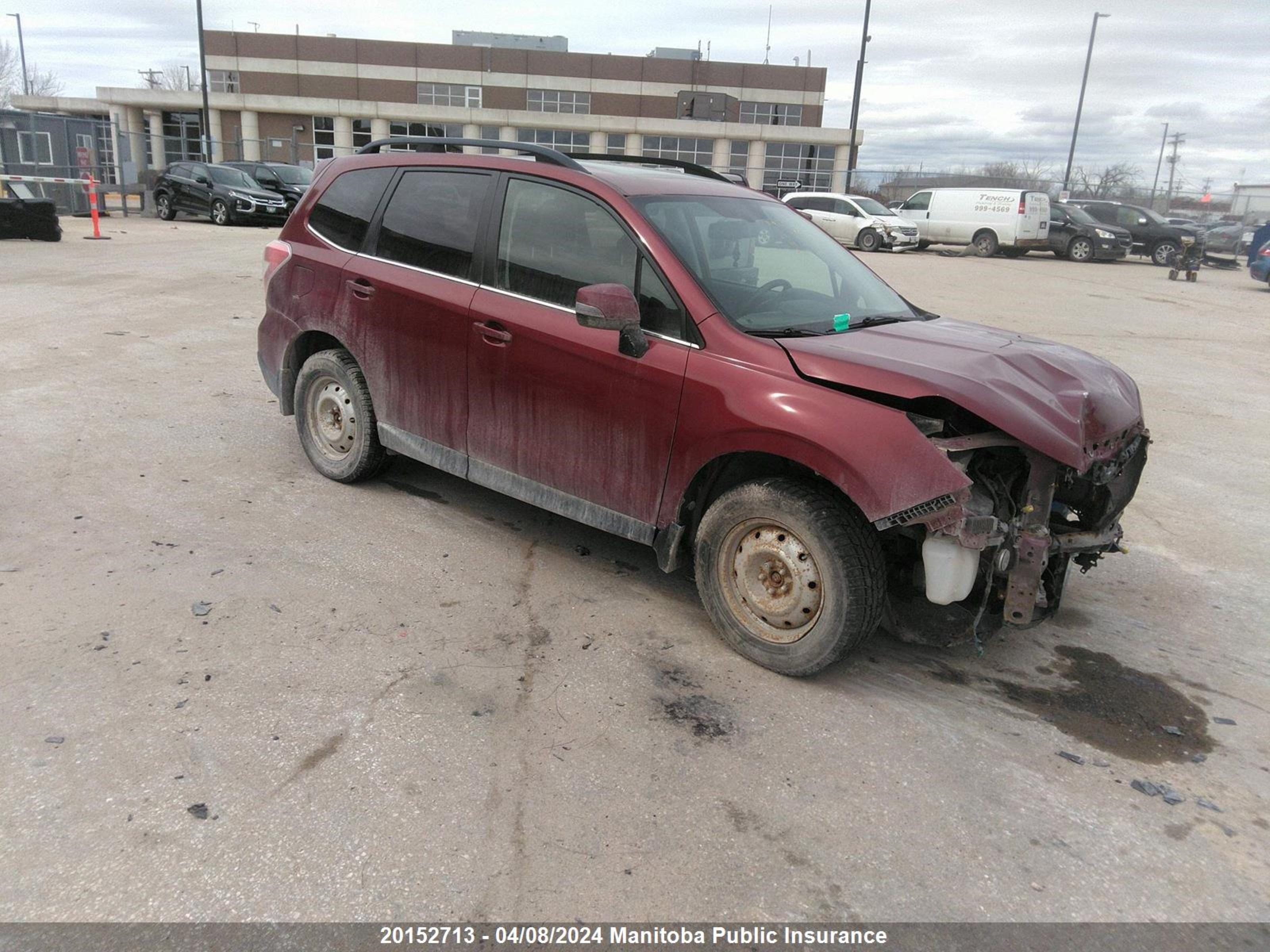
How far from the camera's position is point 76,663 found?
11.5ft

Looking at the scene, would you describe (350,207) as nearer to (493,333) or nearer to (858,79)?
(493,333)

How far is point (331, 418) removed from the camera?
5.52 m

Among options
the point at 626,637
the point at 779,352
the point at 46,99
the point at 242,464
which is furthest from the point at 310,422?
the point at 46,99

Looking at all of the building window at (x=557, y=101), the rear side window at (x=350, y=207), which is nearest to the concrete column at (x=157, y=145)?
the building window at (x=557, y=101)

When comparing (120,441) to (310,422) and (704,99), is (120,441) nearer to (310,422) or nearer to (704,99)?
(310,422)

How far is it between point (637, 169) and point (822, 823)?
3.34m

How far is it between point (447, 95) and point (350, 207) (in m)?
63.0

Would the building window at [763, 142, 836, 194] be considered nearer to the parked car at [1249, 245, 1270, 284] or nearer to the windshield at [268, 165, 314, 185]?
the windshield at [268, 165, 314, 185]

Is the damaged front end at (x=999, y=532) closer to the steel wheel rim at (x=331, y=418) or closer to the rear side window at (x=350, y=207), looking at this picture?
the steel wheel rim at (x=331, y=418)

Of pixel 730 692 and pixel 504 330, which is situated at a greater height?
pixel 504 330

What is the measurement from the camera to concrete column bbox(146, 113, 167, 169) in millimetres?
51781

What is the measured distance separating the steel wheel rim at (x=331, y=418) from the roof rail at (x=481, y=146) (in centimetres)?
138

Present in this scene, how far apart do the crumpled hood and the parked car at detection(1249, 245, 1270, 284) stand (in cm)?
2138

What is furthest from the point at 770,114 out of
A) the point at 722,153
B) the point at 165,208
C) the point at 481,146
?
the point at 481,146
